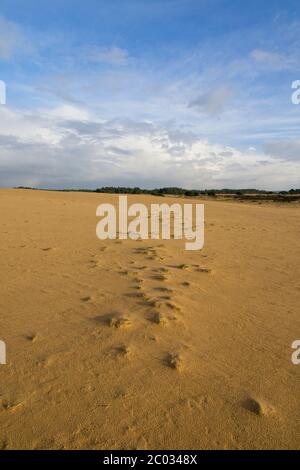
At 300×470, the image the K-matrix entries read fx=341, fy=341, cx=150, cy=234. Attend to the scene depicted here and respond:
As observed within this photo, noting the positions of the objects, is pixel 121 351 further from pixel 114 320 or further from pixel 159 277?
pixel 159 277

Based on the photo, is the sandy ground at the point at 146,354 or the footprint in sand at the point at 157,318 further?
the footprint in sand at the point at 157,318

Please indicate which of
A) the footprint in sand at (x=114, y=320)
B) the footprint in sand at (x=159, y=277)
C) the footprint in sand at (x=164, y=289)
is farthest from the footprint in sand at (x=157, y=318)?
the footprint in sand at (x=159, y=277)

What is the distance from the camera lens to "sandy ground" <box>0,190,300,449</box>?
240 centimetres

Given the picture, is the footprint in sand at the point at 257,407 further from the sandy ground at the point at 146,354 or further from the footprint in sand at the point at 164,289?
the footprint in sand at the point at 164,289

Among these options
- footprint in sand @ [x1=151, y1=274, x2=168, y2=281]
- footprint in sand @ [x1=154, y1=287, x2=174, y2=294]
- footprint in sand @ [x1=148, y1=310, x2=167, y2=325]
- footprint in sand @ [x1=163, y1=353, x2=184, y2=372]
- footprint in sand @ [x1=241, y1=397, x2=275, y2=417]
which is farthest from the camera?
footprint in sand @ [x1=151, y1=274, x2=168, y2=281]

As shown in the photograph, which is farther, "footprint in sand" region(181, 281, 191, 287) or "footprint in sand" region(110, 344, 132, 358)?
"footprint in sand" region(181, 281, 191, 287)

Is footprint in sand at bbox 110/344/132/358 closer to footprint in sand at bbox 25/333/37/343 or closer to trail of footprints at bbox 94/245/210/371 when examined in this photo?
trail of footprints at bbox 94/245/210/371

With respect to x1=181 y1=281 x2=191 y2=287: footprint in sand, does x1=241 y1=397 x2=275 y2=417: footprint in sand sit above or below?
below

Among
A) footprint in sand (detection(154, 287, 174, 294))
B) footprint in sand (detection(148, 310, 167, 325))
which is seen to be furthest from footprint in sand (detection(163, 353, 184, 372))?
footprint in sand (detection(154, 287, 174, 294))

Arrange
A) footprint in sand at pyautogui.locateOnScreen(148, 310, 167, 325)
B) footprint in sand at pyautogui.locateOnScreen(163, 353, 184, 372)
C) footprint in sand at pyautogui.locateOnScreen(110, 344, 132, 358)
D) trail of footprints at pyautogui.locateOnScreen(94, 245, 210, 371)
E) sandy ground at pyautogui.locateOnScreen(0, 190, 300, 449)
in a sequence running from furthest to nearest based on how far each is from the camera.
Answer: footprint in sand at pyautogui.locateOnScreen(148, 310, 167, 325) → trail of footprints at pyautogui.locateOnScreen(94, 245, 210, 371) → footprint in sand at pyautogui.locateOnScreen(110, 344, 132, 358) → footprint in sand at pyautogui.locateOnScreen(163, 353, 184, 372) → sandy ground at pyautogui.locateOnScreen(0, 190, 300, 449)

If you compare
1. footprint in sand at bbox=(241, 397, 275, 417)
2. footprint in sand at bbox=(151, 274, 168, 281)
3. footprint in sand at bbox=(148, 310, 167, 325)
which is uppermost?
footprint in sand at bbox=(151, 274, 168, 281)

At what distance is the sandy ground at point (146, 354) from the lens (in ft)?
7.88
